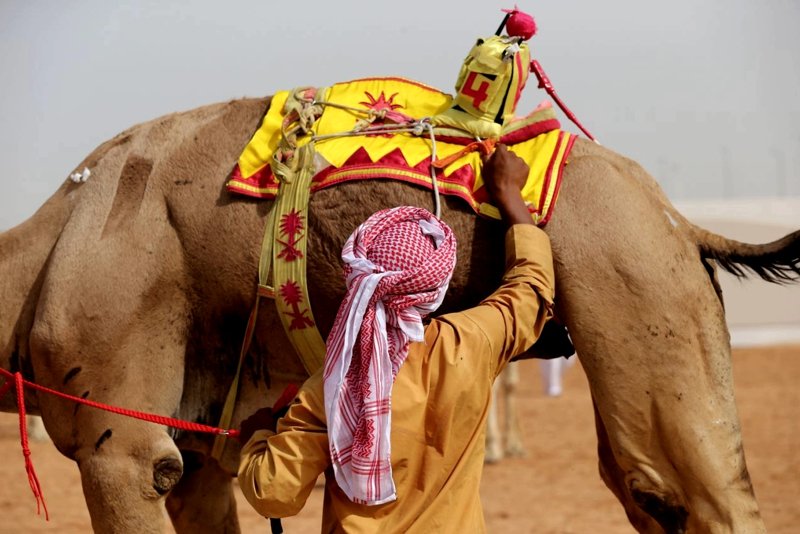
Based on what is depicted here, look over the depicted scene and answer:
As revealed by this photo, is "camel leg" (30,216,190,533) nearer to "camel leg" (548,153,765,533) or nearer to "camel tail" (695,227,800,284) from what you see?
"camel leg" (548,153,765,533)

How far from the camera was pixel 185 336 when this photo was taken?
4.30 meters

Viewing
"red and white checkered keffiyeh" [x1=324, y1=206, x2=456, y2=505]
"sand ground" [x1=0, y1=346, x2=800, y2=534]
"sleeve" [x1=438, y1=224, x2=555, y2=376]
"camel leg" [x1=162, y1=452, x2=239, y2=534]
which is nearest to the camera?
"red and white checkered keffiyeh" [x1=324, y1=206, x2=456, y2=505]

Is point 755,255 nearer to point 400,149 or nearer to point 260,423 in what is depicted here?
point 400,149

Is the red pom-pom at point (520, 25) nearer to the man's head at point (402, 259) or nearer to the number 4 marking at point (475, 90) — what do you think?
the number 4 marking at point (475, 90)

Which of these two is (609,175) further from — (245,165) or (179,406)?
(179,406)

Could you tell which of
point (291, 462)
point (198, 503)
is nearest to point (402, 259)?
point (291, 462)

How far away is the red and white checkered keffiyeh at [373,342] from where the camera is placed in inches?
117

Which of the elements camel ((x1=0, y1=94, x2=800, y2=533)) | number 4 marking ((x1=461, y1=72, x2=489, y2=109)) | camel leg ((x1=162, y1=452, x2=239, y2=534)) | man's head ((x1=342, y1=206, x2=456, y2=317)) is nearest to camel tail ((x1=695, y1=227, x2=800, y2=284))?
camel ((x1=0, y1=94, x2=800, y2=533))

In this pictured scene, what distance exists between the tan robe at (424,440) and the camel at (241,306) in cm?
78

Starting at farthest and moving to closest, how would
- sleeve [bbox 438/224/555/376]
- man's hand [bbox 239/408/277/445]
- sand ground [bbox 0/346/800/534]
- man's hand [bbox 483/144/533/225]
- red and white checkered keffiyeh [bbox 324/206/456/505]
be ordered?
sand ground [bbox 0/346/800/534], man's hand [bbox 483/144/533/225], man's hand [bbox 239/408/277/445], sleeve [bbox 438/224/555/376], red and white checkered keffiyeh [bbox 324/206/456/505]

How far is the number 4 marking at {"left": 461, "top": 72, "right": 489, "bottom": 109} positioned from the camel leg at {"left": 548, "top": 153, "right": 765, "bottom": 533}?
1.62ft

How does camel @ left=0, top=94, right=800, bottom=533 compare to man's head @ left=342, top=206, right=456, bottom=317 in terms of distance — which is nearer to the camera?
man's head @ left=342, top=206, right=456, bottom=317

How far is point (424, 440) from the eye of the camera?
10.2ft

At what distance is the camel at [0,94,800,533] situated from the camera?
3.89 meters
